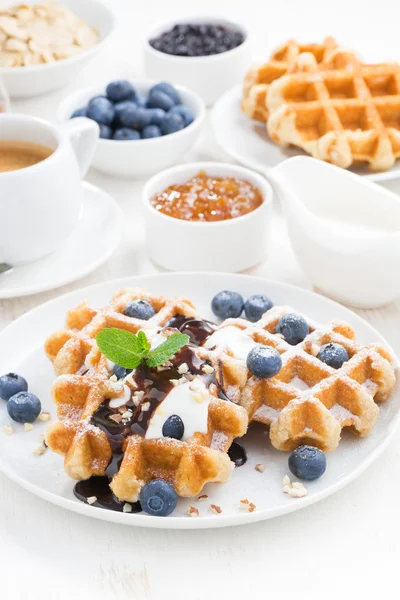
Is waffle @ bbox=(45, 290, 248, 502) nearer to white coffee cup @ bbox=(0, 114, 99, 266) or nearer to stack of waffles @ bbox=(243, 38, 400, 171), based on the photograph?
white coffee cup @ bbox=(0, 114, 99, 266)

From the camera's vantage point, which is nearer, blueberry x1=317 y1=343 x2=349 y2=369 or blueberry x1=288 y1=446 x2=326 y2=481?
blueberry x1=288 y1=446 x2=326 y2=481

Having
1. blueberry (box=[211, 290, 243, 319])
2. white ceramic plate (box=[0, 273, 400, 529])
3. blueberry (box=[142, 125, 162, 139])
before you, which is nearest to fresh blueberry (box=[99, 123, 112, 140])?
blueberry (box=[142, 125, 162, 139])

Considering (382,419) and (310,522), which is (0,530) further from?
(382,419)

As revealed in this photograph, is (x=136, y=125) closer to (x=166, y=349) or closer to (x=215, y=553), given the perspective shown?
(x=166, y=349)

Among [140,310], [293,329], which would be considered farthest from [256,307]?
[140,310]

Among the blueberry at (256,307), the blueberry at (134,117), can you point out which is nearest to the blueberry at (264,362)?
the blueberry at (256,307)

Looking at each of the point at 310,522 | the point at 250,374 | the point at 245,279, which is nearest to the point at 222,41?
the point at 245,279
